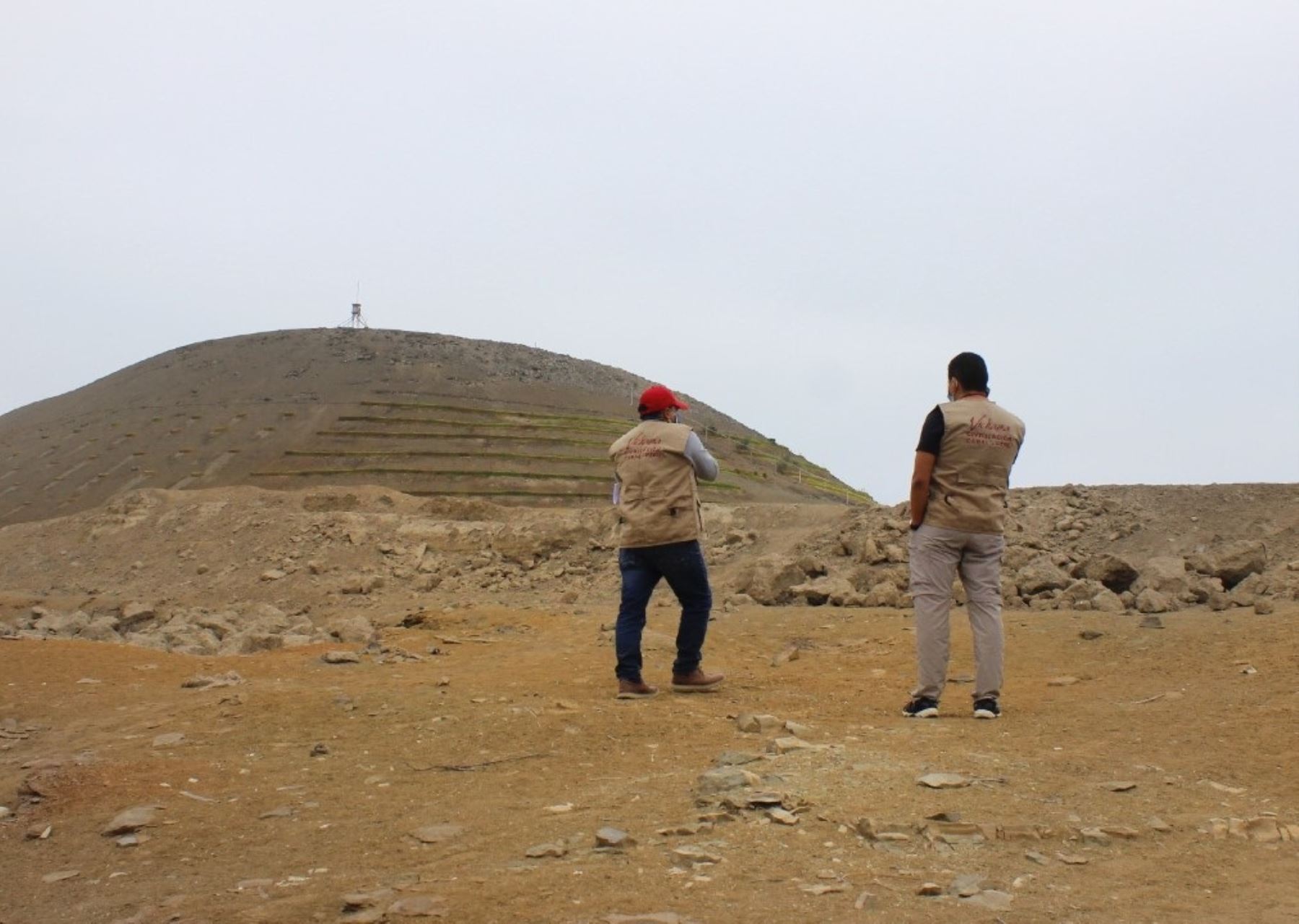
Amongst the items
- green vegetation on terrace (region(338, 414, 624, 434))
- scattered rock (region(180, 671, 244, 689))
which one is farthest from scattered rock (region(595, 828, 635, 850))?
green vegetation on terrace (region(338, 414, 624, 434))

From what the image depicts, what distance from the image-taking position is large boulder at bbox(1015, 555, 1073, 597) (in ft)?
34.9

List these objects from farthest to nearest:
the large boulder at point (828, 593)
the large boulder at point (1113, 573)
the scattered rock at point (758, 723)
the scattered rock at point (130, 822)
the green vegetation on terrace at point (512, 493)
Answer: the green vegetation on terrace at point (512, 493), the large boulder at point (828, 593), the large boulder at point (1113, 573), the scattered rock at point (758, 723), the scattered rock at point (130, 822)

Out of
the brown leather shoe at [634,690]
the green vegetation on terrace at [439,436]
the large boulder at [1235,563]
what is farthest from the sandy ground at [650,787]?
the green vegetation on terrace at [439,436]

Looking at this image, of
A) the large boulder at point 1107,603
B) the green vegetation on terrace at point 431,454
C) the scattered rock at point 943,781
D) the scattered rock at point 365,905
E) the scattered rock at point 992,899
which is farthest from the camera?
the green vegetation on terrace at point 431,454

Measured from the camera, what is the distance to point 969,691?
6.90 metres

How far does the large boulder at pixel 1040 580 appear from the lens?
10.6m

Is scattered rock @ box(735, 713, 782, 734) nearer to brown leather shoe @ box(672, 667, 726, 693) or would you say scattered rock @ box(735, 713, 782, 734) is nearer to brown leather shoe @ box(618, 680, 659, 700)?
brown leather shoe @ box(618, 680, 659, 700)

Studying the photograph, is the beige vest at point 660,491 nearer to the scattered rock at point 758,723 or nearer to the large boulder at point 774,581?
the scattered rock at point 758,723

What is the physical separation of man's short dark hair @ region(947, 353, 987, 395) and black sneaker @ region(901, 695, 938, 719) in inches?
61.7

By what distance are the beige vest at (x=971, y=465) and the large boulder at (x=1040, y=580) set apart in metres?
4.95

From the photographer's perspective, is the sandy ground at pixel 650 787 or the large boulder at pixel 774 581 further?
the large boulder at pixel 774 581

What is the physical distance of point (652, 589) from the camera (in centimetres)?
681

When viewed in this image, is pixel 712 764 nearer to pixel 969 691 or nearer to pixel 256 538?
pixel 969 691

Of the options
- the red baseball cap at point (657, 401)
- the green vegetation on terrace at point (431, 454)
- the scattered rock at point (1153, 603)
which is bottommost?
the scattered rock at point (1153, 603)
